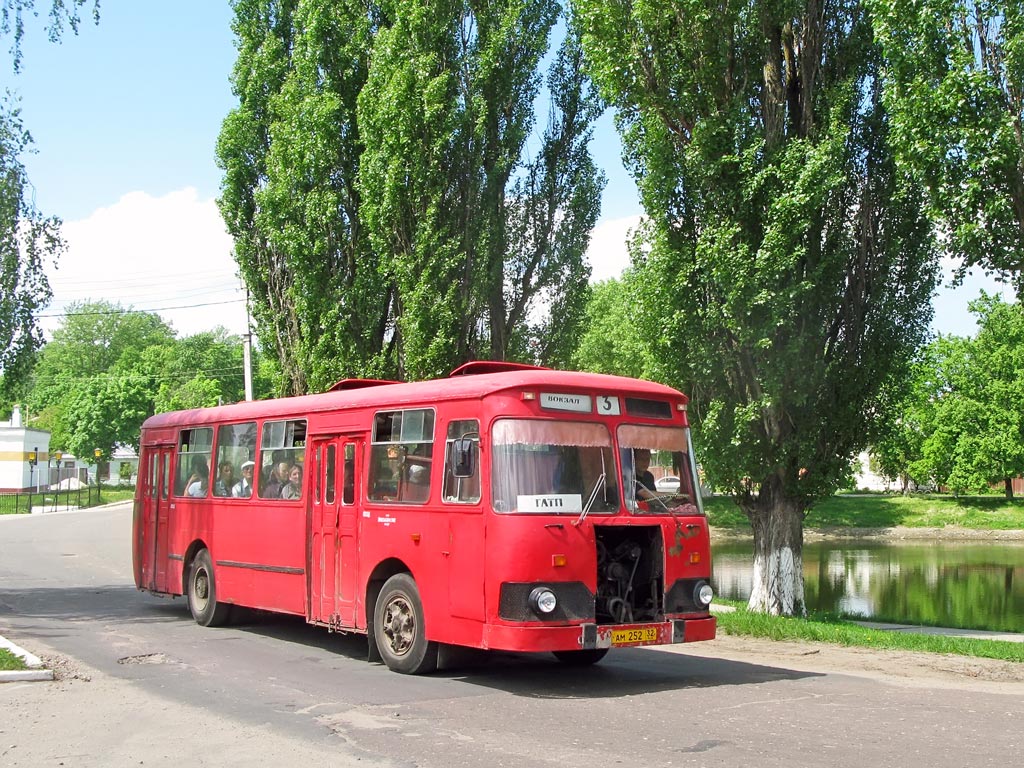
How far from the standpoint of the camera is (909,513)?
198ft

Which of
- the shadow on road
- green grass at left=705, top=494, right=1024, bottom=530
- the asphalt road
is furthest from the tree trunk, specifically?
green grass at left=705, top=494, right=1024, bottom=530

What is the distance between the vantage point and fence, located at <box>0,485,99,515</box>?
62.8 meters

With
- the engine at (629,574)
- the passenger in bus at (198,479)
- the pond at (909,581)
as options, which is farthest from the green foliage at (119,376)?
the engine at (629,574)

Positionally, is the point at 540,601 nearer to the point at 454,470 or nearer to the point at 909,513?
the point at 454,470

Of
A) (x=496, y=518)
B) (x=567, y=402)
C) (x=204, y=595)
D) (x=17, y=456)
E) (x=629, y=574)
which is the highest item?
(x=17, y=456)

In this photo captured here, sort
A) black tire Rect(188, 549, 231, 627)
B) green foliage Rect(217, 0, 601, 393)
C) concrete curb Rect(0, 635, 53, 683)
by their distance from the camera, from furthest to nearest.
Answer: green foliage Rect(217, 0, 601, 393) → black tire Rect(188, 549, 231, 627) → concrete curb Rect(0, 635, 53, 683)

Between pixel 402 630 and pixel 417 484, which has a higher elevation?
pixel 417 484

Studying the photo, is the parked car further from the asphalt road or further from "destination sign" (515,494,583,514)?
the asphalt road

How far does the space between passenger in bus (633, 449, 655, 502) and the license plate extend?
4.15 ft

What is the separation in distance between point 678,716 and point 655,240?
10890 mm

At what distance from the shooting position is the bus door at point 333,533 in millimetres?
12969

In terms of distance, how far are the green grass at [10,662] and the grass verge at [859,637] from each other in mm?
9188

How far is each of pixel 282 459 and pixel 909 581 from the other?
23.0 m

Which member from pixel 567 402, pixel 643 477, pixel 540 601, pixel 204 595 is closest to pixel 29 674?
pixel 204 595
